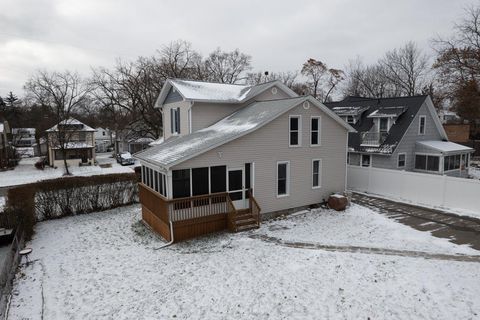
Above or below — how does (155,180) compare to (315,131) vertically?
below

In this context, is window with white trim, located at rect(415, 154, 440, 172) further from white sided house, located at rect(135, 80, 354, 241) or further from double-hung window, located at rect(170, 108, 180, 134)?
double-hung window, located at rect(170, 108, 180, 134)

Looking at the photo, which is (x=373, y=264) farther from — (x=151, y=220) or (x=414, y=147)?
(x=414, y=147)

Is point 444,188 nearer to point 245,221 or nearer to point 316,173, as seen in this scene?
point 316,173

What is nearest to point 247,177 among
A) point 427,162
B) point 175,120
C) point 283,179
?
point 283,179

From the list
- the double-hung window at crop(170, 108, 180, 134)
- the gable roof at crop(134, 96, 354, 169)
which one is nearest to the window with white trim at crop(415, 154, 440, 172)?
the gable roof at crop(134, 96, 354, 169)

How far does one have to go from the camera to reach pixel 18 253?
11.1m

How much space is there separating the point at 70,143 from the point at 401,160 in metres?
37.1

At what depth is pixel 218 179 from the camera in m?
13.2

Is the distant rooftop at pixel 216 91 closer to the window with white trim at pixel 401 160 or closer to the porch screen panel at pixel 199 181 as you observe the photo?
the porch screen panel at pixel 199 181

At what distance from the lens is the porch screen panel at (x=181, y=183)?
12.4 meters

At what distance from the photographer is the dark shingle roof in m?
22.4

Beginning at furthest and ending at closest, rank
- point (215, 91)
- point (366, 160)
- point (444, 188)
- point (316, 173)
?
point (366, 160), point (215, 91), point (316, 173), point (444, 188)

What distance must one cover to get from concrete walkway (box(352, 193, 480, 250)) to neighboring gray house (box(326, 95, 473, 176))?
21.8ft

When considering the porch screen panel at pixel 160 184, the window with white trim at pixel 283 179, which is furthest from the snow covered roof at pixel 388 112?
the porch screen panel at pixel 160 184
